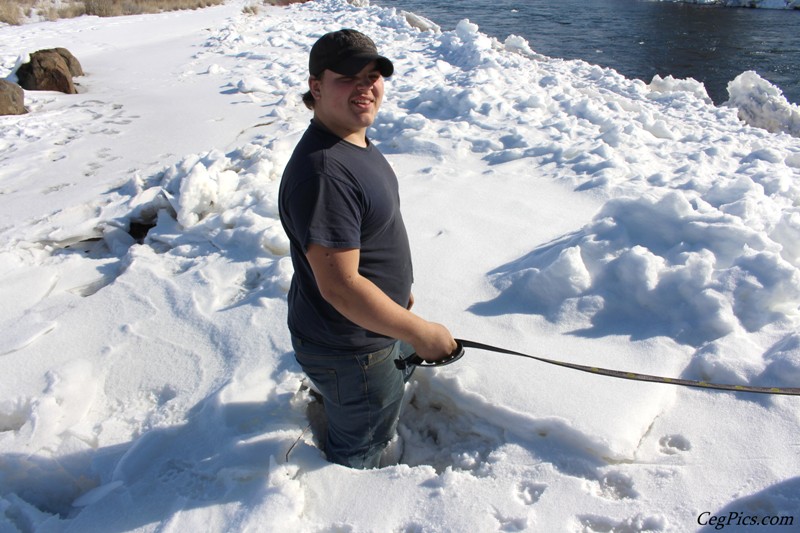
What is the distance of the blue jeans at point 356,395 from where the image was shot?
5.73 ft

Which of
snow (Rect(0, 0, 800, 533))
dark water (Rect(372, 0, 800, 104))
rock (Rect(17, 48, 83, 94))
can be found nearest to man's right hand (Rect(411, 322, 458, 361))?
snow (Rect(0, 0, 800, 533))

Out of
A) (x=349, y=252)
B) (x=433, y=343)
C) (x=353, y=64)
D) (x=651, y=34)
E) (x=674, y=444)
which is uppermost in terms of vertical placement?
(x=353, y=64)

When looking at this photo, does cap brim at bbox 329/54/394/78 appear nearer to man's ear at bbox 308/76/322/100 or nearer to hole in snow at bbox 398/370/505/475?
man's ear at bbox 308/76/322/100

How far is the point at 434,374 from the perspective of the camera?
91.8 inches

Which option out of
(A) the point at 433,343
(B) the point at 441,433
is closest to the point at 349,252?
(A) the point at 433,343

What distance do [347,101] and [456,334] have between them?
1.37 meters

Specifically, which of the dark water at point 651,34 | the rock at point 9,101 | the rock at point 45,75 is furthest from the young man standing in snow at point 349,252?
the dark water at point 651,34

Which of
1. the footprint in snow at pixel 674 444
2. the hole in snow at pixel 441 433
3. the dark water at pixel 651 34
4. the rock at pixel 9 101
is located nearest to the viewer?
the footprint in snow at pixel 674 444

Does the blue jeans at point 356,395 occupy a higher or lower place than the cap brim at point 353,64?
lower

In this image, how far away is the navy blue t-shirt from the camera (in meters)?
1.41

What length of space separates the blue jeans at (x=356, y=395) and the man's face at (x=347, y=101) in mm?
648

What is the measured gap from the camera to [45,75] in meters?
7.99

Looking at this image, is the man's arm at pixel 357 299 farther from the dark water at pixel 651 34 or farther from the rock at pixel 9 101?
the dark water at pixel 651 34

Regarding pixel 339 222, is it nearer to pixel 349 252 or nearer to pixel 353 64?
pixel 349 252
